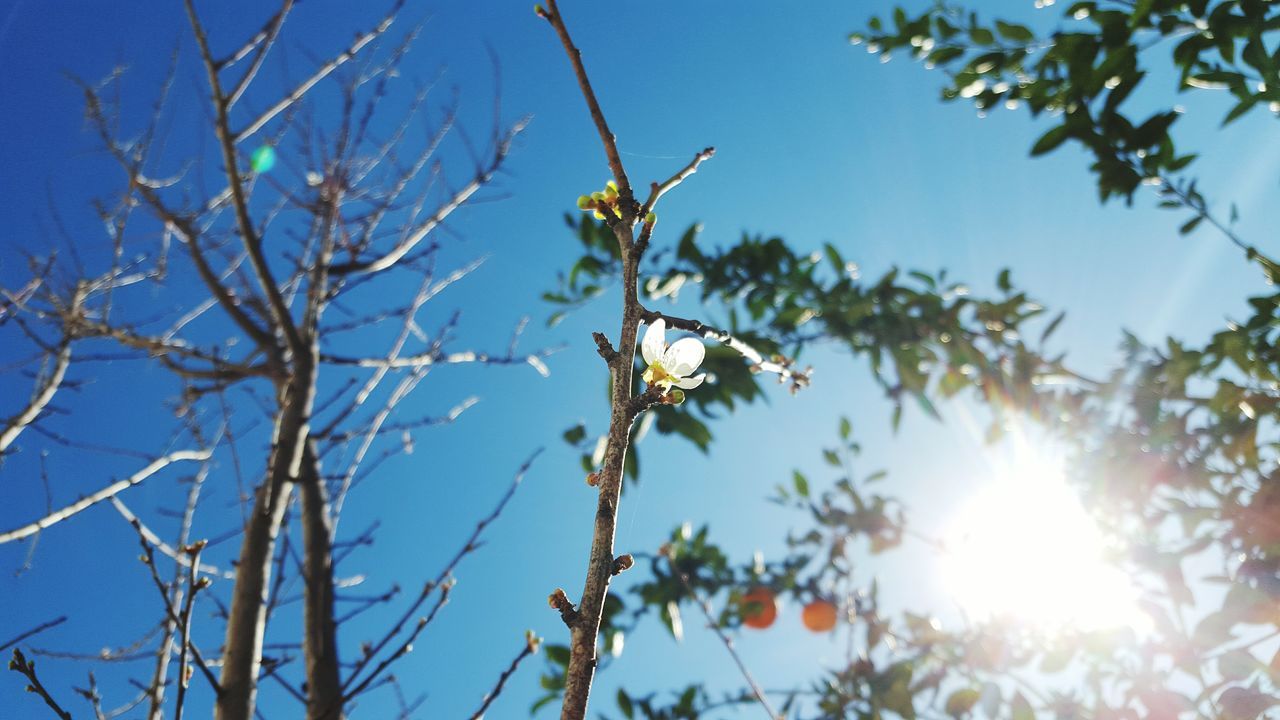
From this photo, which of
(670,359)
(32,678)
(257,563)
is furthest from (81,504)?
(670,359)

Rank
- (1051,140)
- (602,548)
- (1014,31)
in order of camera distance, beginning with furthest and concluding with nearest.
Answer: (1014,31)
(1051,140)
(602,548)

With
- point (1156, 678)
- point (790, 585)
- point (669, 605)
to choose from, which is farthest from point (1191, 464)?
point (669, 605)

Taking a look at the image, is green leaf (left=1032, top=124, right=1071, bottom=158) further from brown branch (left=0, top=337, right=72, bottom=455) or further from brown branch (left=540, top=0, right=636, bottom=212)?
brown branch (left=0, top=337, right=72, bottom=455)

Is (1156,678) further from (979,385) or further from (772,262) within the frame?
(772,262)

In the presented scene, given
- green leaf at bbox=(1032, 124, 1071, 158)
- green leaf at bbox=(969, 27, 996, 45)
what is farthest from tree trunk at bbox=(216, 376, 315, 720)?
green leaf at bbox=(969, 27, 996, 45)

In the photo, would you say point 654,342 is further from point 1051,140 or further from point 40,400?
point 40,400

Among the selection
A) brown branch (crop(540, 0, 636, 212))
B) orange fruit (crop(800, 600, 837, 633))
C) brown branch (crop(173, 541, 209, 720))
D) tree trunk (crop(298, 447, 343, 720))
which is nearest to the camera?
brown branch (crop(540, 0, 636, 212))
